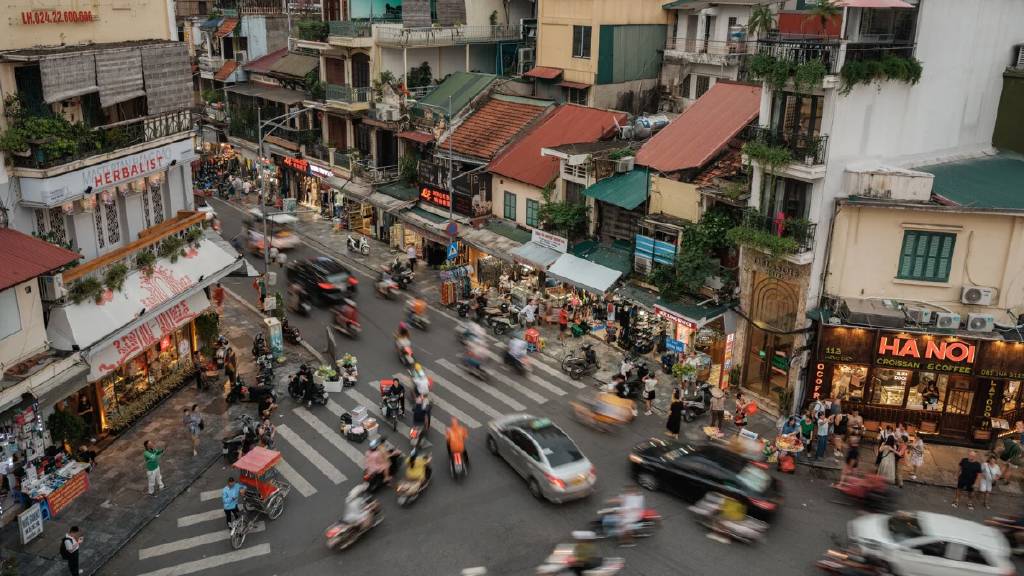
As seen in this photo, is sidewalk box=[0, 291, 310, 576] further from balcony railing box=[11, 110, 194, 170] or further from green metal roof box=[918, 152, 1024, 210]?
green metal roof box=[918, 152, 1024, 210]

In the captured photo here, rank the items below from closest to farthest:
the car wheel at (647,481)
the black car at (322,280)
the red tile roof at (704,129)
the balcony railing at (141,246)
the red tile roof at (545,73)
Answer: the car wheel at (647,481), the balcony railing at (141,246), the red tile roof at (704,129), the black car at (322,280), the red tile roof at (545,73)

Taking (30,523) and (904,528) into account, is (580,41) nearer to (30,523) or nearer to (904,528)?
(904,528)

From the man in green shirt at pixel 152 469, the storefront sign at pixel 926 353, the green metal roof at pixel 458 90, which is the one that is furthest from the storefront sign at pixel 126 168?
the storefront sign at pixel 926 353

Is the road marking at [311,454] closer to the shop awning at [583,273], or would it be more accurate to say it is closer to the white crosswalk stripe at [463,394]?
the white crosswalk stripe at [463,394]


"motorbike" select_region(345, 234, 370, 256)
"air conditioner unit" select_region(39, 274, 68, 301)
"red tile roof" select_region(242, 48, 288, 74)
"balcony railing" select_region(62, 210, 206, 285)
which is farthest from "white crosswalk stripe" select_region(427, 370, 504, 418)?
"red tile roof" select_region(242, 48, 288, 74)

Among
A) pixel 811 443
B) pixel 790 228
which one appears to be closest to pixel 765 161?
pixel 790 228

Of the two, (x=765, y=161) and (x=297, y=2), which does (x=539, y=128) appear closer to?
(x=765, y=161)

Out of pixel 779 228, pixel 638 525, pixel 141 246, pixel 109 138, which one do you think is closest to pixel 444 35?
pixel 109 138

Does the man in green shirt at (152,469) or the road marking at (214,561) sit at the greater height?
the man in green shirt at (152,469)
